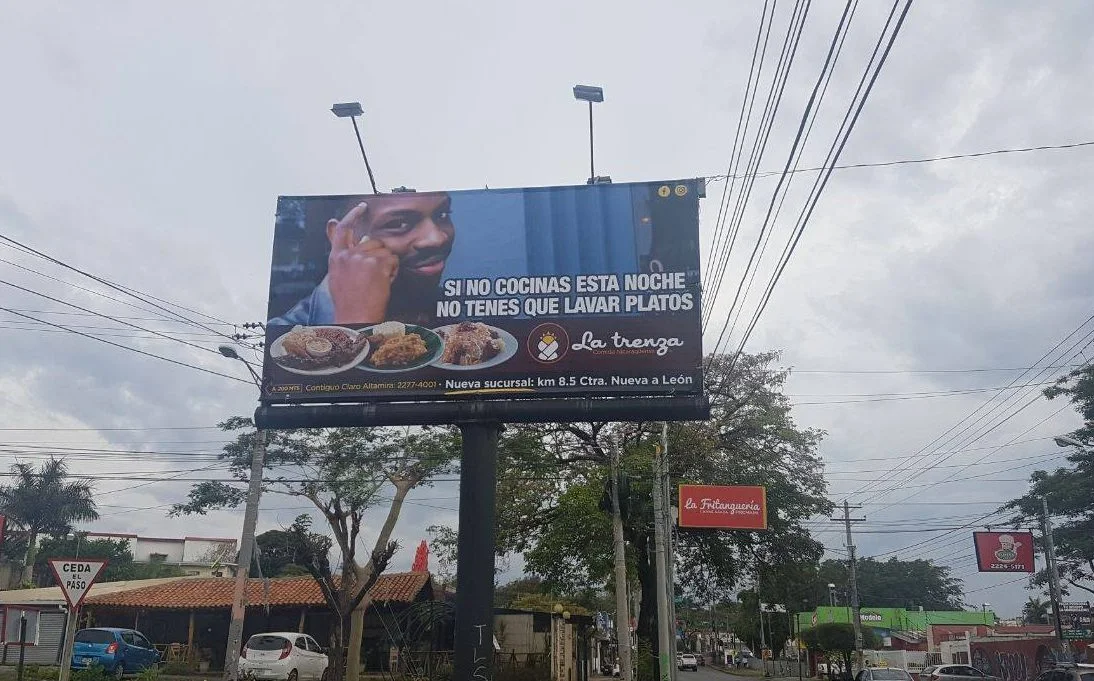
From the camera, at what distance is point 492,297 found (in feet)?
61.4

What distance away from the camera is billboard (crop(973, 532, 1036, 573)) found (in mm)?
35344

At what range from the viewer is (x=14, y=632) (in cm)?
2762

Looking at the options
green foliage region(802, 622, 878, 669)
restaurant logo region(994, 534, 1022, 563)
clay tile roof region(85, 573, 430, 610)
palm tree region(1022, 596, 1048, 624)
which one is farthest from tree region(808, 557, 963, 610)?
clay tile roof region(85, 573, 430, 610)

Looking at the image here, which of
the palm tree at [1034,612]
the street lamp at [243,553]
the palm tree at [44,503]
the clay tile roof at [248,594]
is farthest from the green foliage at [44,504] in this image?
the palm tree at [1034,612]

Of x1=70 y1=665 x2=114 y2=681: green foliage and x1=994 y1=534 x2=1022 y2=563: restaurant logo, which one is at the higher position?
x1=994 y1=534 x2=1022 y2=563: restaurant logo

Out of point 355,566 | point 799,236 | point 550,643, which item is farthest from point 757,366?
point 799,236

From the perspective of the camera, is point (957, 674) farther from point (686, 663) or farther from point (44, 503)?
point (44, 503)

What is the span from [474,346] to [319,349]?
→ 3381 mm

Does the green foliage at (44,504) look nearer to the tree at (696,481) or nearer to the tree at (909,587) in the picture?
the tree at (696,481)

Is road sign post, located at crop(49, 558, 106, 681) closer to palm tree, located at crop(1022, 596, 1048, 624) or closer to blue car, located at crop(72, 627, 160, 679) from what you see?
blue car, located at crop(72, 627, 160, 679)

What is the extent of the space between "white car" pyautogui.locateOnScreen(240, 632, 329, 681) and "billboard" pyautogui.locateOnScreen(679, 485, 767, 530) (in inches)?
454

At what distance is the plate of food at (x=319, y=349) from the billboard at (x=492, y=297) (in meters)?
0.03

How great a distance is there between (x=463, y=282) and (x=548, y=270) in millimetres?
1830

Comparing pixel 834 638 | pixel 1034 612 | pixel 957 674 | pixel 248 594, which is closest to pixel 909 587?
pixel 1034 612
